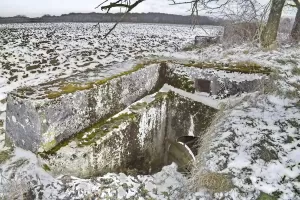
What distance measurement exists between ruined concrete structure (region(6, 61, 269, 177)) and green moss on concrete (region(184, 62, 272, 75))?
0.02 metres

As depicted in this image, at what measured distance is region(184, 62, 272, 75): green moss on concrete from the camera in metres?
4.71

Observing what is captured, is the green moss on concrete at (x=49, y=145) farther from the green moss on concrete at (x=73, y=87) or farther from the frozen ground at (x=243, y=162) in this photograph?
the green moss on concrete at (x=73, y=87)

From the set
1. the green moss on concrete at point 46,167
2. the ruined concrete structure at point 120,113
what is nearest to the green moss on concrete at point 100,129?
the ruined concrete structure at point 120,113

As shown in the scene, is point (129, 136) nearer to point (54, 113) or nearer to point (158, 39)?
point (54, 113)

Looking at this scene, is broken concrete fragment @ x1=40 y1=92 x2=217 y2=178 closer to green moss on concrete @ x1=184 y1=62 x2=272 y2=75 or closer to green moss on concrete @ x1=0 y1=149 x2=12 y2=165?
green moss on concrete @ x1=0 y1=149 x2=12 y2=165

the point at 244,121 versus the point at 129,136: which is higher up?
the point at 244,121

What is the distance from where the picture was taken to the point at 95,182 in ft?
10.2

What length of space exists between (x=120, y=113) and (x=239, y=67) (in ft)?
7.73

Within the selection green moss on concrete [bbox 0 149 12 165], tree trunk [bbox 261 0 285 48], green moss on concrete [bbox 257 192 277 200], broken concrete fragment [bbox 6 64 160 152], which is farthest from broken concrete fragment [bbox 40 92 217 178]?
tree trunk [bbox 261 0 285 48]

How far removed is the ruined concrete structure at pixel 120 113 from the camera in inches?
125

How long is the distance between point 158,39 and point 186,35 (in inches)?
107

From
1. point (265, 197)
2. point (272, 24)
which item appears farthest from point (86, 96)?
point (272, 24)

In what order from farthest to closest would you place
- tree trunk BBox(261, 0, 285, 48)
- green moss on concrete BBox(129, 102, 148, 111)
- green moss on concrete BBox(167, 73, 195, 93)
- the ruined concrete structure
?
tree trunk BBox(261, 0, 285, 48) < green moss on concrete BBox(167, 73, 195, 93) < green moss on concrete BBox(129, 102, 148, 111) < the ruined concrete structure

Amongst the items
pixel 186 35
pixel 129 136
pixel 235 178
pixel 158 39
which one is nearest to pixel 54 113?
pixel 129 136
